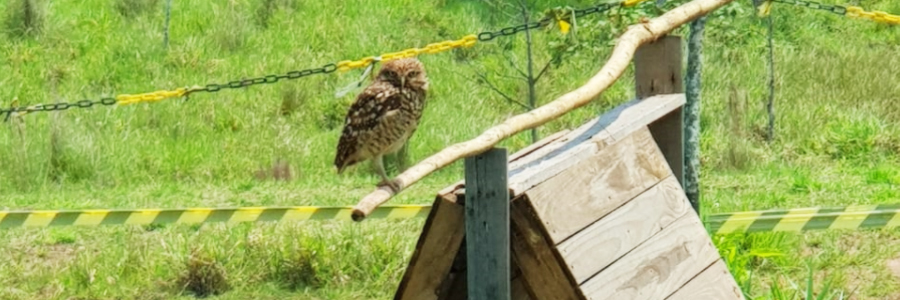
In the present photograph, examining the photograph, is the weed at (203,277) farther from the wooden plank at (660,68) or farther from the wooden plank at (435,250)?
the wooden plank at (435,250)

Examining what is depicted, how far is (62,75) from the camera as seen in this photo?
12.4m

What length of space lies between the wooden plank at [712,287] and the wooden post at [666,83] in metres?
0.32

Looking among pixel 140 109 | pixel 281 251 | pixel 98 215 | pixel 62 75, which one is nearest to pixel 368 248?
pixel 281 251

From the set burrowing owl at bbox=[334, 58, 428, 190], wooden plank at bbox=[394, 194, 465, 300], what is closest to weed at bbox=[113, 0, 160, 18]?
burrowing owl at bbox=[334, 58, 428, 190]

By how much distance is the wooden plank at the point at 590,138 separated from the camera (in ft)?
10.1

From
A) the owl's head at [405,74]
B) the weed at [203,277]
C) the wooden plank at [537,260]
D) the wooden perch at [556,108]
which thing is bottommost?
the weed at [203,277]

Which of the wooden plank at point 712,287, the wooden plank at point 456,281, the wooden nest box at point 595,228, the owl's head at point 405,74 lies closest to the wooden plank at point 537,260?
the wooden nest box at point 595,228

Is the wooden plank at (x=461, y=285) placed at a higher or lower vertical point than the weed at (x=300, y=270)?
higher

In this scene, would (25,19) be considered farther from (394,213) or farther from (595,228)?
(595,228)

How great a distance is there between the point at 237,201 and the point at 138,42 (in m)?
4.60

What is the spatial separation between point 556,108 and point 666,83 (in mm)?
692

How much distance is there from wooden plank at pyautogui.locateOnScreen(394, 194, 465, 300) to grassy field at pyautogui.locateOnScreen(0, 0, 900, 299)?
2256 mm

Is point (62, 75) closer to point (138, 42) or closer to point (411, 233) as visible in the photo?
point (138, 42)

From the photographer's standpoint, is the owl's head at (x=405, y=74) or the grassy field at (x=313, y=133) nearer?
the owl's head at (x=405, y=74)
